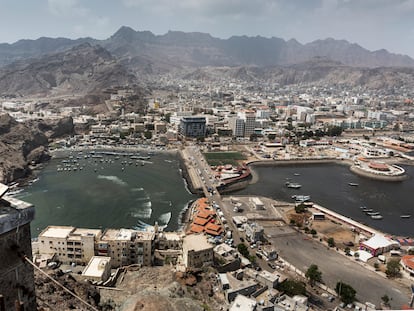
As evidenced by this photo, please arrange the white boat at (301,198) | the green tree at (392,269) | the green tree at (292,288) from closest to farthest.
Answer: the green tree at (292,288)
the green tree at (392,269)
the white boat at (301,198)

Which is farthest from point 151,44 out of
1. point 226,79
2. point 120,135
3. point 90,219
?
point 90,219

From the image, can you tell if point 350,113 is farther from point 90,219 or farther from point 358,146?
point 90,219

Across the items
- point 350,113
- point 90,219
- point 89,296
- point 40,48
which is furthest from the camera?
point 40,48

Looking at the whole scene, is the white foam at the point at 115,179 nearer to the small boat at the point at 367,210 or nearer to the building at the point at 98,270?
the building at the point at 98,270

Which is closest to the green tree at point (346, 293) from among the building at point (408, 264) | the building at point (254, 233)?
the building at point (408, 264)

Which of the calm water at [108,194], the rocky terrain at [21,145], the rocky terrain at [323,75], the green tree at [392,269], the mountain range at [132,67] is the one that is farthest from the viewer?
the rocky terrain at [323,75]

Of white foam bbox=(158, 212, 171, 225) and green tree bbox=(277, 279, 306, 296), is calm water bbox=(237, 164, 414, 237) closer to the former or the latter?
white foam bbox=(158, 212, 171, 225)

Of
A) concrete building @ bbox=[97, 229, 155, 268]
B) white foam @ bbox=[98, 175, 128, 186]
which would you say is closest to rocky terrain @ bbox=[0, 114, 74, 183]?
white foam @ bbox=[98, 175, 128, 186]
